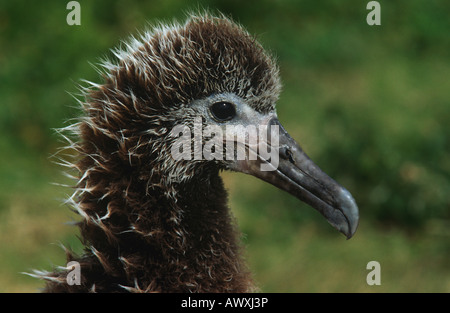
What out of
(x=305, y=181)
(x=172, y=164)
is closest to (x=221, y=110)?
(x=172, y=164)

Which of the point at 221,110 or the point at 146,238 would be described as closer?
the point at 146,238

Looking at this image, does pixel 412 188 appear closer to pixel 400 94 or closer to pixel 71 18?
pixel 400 94

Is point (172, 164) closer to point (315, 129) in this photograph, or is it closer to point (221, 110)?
point (221, 110)

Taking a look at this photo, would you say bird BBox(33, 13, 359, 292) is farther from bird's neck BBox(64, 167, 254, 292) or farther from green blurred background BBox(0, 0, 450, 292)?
green blurred background BBox(0, 0, 450, 292)

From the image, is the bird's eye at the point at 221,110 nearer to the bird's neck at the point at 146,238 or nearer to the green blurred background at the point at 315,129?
the bird's neck at the point at 146,238

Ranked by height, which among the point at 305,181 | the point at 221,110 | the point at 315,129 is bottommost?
the point at 305,181

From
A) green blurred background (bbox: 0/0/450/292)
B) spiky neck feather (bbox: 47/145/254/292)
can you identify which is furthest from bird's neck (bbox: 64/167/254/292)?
green blurred background (bbox: 0/0/450/292)
